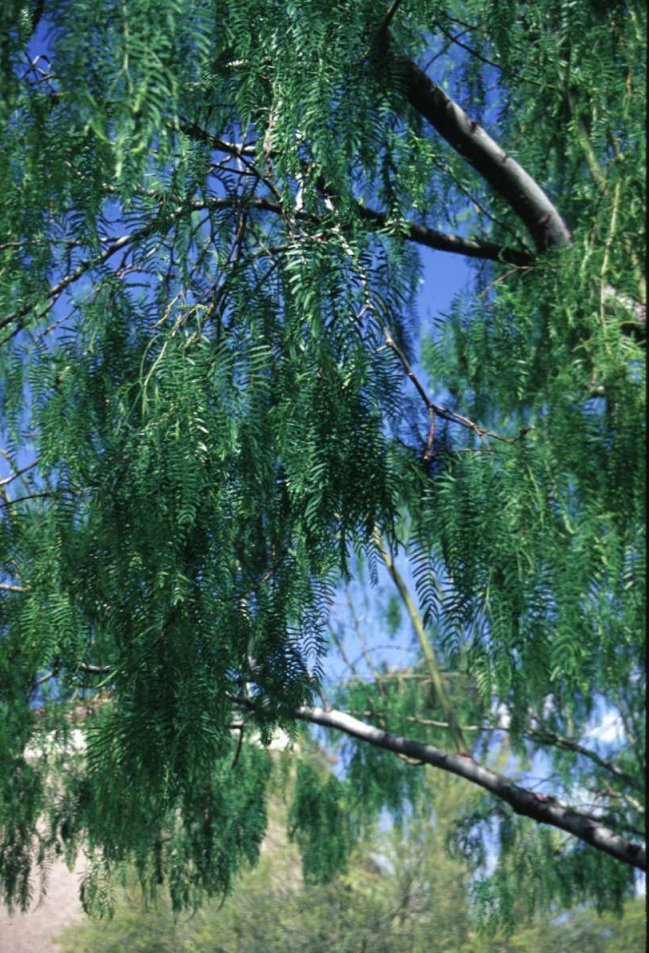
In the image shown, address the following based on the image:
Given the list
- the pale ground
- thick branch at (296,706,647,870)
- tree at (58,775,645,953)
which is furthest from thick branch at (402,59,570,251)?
the pale ground

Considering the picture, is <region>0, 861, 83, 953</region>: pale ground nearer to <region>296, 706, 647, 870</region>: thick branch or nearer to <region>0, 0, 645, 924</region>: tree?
<region>296, 706, 647, 870</region>: thick branch

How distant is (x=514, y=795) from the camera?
2920 mm

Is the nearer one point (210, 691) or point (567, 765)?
point (210, 691)

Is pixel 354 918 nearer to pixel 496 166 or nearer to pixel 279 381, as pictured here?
pixel 496 166

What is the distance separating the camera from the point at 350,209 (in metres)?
1.29

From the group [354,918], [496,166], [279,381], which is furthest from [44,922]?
[279,381]

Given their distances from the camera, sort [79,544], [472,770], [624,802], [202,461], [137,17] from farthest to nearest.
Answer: [624,802], [472,770], [79,544], [202,461], [137,17]

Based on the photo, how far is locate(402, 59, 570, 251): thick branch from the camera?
1.98 metres

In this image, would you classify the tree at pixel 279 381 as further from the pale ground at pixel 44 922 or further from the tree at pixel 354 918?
the pale ground at pixel 44 922

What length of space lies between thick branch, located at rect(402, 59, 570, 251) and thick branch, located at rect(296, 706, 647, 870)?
3.62ft

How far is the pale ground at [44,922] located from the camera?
24.2 feet

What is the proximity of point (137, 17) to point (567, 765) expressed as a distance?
3067 millimetres

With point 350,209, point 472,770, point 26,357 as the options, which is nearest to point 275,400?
point 350,209

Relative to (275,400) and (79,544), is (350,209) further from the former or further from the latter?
(79,544)
